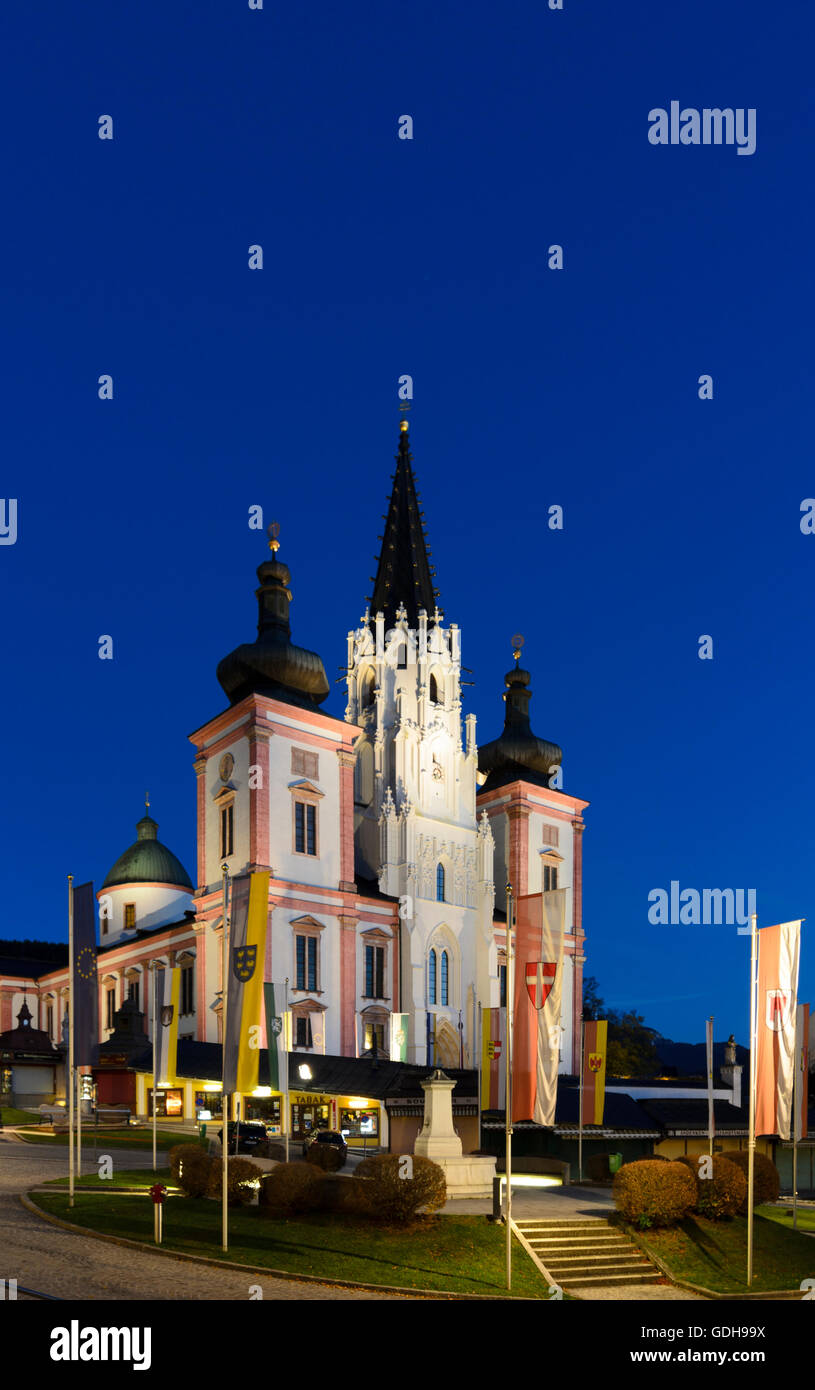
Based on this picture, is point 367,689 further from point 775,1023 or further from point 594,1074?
point 775,1023

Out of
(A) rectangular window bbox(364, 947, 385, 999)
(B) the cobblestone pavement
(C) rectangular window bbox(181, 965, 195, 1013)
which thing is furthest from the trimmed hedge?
(C) rectangular window bbox(181, 965, 195, 1013)

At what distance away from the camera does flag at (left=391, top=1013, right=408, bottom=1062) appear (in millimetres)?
68125

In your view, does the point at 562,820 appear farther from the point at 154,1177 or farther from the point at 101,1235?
the point at 101,1235

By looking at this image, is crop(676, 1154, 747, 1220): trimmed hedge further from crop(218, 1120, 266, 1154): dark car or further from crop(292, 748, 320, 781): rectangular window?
crop(292, 748, 320, 781): rectangular window

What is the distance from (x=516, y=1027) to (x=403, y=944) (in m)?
44.4

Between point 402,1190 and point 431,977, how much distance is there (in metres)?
49.1

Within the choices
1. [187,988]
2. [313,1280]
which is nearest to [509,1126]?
[313,1280]

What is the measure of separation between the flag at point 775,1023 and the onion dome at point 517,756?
6080 cm

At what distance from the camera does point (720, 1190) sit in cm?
2720

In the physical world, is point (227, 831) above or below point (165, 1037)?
above

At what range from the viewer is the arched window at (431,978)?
241ft

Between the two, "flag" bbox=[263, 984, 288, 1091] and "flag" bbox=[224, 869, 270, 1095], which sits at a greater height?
"flag" bbox=[224, 869, 270, 1095]

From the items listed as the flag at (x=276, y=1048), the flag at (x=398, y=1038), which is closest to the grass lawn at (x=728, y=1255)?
the flag at (x=276, y=1048)

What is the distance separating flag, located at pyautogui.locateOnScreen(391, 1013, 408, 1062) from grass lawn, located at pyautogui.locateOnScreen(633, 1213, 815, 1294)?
4101cm
